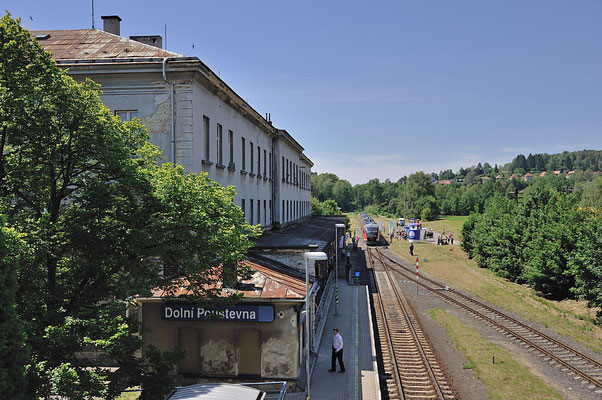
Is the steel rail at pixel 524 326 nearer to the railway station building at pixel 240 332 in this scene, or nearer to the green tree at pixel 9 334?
the railway station building at pixel 240 332

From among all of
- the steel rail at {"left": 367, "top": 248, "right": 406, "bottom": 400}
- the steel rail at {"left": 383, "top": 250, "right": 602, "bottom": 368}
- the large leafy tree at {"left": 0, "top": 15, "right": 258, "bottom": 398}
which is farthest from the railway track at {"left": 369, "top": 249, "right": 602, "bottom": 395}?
the large leafy tree at {"left": 0, "top": 15, "right": 258, "bottom": 398}

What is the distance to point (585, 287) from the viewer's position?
24.7 meters

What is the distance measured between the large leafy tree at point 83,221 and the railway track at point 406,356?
783 cm

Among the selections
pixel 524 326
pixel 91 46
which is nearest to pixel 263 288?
pixel 91 46

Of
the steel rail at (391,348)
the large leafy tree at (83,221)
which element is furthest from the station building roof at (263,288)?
the steel rail at (391,348)

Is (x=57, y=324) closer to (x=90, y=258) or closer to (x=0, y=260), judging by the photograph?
(x=90, y=258)

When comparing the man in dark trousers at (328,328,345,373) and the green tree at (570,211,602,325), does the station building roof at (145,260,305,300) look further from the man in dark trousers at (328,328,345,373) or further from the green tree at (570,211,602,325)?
the green tree at (570,211,602,325)

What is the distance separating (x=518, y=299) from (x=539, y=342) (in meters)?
10.3

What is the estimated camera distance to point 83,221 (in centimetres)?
1119

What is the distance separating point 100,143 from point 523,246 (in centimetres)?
3409

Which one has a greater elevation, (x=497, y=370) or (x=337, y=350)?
(x=337, y=350)

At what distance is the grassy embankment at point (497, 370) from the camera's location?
15.3m

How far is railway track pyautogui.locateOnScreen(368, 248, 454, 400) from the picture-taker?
15.4 m

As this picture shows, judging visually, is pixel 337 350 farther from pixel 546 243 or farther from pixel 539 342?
pixel 546 243
